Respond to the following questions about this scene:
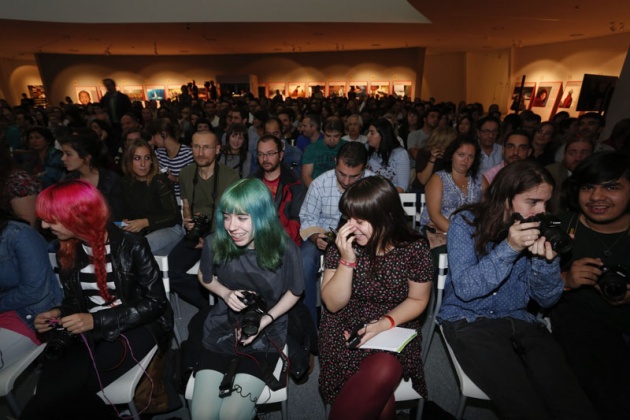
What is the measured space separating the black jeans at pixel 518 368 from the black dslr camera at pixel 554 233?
54 cm

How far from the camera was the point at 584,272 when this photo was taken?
6.25ft

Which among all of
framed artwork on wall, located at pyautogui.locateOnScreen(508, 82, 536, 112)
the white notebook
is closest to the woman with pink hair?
the white notebook

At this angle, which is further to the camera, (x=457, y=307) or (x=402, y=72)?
(x=402, y=72)

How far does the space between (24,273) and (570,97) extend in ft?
53.2

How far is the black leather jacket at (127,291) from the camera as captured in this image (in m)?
1.80

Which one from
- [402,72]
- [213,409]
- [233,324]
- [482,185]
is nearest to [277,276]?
[233,324]

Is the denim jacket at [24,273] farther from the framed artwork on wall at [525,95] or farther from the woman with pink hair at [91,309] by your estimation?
the framed artwork on wall at [525,95]

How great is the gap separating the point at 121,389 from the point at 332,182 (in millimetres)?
2079

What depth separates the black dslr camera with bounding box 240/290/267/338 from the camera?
1.58 meters

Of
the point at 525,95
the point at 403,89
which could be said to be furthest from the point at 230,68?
the point at 525,95

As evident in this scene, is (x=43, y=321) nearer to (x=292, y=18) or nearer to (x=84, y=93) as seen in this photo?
(x=292, y=18)

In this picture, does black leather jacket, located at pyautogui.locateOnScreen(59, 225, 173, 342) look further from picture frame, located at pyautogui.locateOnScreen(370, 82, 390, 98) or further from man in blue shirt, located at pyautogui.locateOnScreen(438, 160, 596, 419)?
picture frame, located at pyautogui.locateOnScreen(370, 82, 390, 98)

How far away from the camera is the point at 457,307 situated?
1.97 meters

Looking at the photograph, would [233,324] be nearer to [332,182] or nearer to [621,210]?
[332,182]
